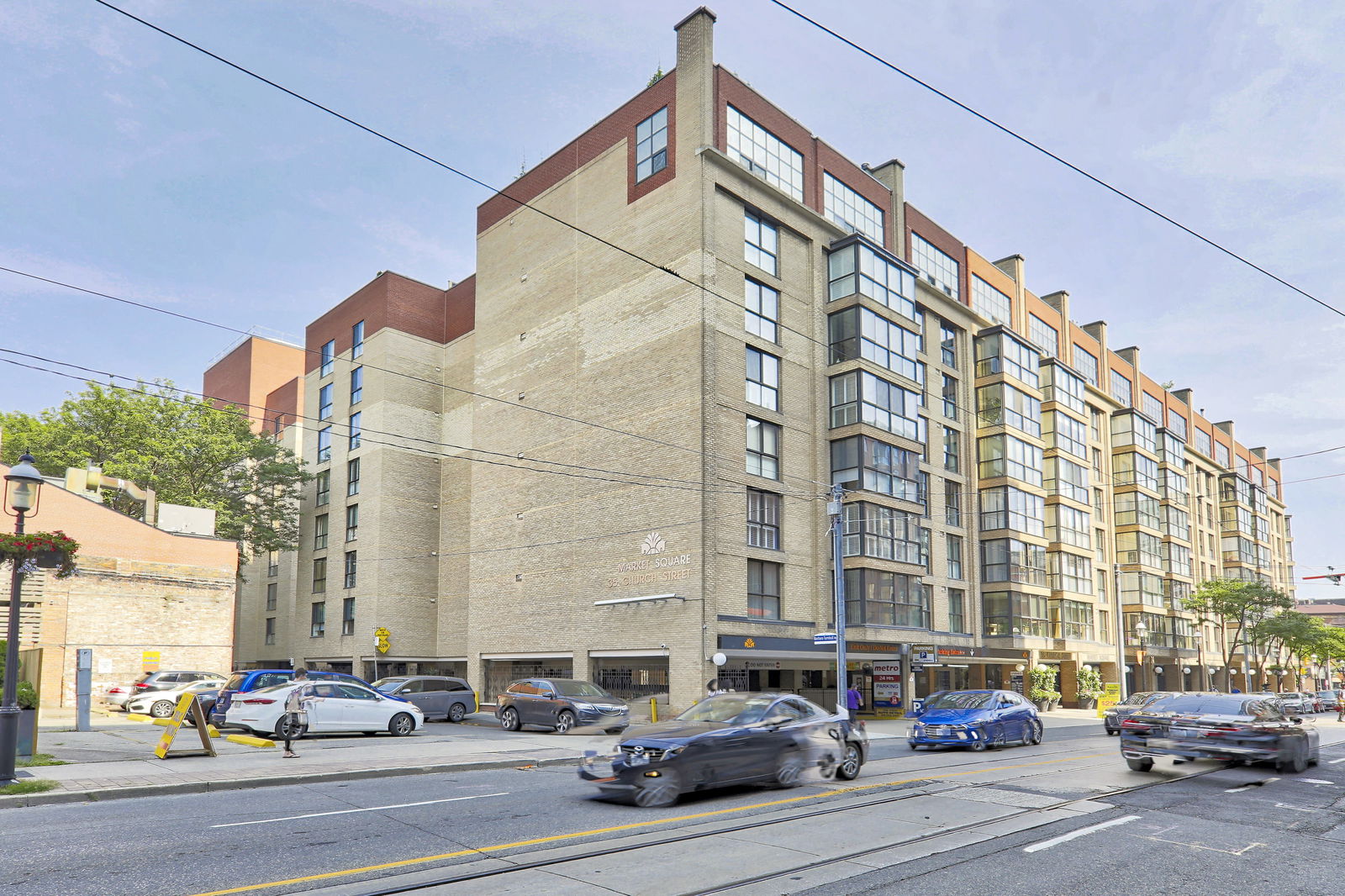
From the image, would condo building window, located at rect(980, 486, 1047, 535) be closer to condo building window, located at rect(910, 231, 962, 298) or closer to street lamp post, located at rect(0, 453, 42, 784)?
condo building window, located at rect(910, 231, 962, 298)

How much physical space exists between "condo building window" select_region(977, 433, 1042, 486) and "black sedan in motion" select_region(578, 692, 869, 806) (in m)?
36.1

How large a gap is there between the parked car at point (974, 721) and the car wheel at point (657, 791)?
11.2 meters

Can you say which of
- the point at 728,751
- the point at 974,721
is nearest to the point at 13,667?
the point at 728,751

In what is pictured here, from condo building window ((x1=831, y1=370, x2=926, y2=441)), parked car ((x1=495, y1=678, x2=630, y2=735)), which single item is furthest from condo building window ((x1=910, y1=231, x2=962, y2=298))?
parked car ((x1=495, y1=678, x2=630, y2=735))

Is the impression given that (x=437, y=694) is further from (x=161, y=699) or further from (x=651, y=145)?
(x=651, y=145)

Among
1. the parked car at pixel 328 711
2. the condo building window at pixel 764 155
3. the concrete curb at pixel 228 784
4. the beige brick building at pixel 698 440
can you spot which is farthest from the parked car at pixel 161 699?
the condo building window at pixel 764 155

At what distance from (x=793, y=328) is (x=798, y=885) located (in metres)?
31.1

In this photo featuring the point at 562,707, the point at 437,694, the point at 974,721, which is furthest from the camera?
the point at 437,694

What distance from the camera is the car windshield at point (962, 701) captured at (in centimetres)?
2252

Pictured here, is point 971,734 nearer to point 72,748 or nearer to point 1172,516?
point 72,748

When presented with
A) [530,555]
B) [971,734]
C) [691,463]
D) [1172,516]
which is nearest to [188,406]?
[530,555]

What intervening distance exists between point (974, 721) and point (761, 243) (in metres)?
20.9

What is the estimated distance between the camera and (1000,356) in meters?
49.5

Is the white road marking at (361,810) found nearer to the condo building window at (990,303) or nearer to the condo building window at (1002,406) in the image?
the condo building window at (1002,406)
